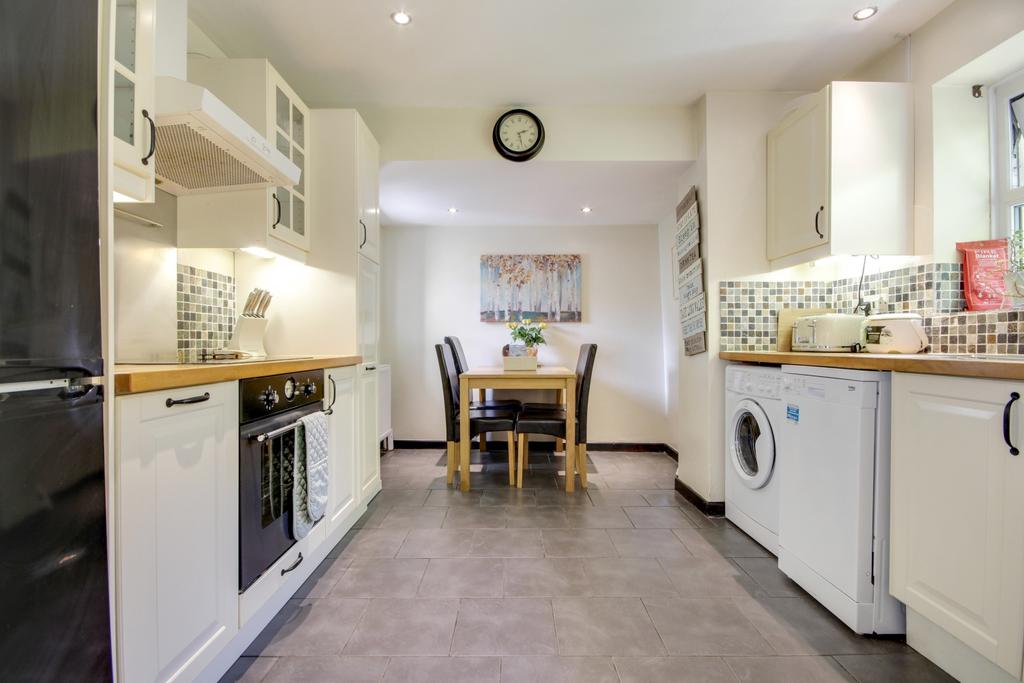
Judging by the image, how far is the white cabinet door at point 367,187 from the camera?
2.33 m

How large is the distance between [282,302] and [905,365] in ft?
8.68

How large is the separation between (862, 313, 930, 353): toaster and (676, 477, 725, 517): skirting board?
1.12 metres

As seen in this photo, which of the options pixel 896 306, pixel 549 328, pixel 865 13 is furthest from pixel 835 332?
pixel 549 328

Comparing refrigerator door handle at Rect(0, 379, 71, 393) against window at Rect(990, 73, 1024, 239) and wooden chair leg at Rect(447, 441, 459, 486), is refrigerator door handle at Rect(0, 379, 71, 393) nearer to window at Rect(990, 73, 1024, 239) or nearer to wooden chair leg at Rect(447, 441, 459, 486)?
wooden chair leg at Rect(447, 441, 459, 486)

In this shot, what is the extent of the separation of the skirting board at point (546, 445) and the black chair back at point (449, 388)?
1.05m

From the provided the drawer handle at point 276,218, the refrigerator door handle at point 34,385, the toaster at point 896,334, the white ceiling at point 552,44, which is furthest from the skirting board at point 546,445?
the refrigerator door handle at point 34,385

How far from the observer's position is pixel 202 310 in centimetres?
205

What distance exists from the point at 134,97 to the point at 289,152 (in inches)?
38.2

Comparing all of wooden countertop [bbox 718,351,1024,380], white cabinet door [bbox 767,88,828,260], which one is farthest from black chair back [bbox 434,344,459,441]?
white cabinet door [bbox 767,88,828,260]

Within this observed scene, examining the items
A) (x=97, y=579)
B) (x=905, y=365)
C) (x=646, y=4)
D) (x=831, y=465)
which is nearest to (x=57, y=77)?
(x=97, y=579)

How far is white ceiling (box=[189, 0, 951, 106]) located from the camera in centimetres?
182

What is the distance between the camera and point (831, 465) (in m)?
1.45

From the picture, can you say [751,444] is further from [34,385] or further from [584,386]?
[34,385]

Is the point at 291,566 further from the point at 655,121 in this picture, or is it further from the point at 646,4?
the point at 655,121
